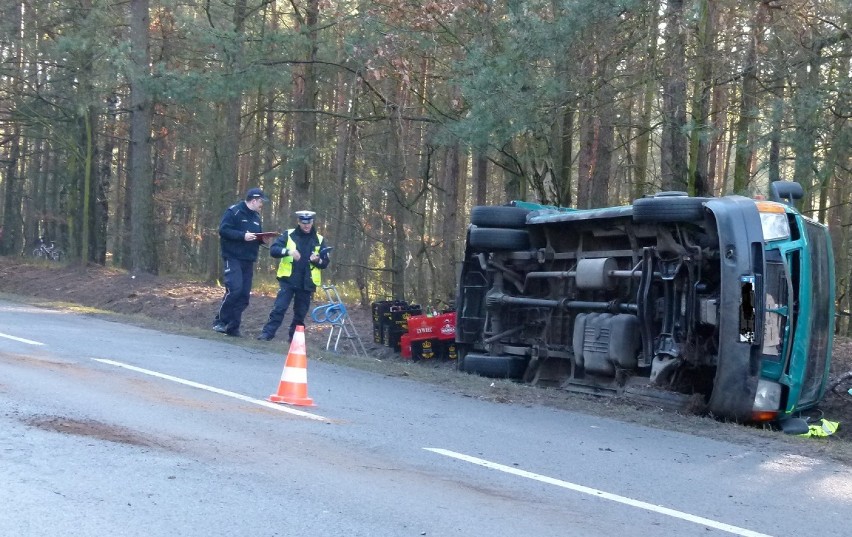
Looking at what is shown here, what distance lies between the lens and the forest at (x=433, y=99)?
14.8 meters

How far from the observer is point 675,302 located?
1016 cm

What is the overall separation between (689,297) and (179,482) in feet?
19.3

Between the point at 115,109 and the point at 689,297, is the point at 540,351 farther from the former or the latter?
the point at 115,109

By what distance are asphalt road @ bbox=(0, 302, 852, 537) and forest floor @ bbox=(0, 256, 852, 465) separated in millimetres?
564

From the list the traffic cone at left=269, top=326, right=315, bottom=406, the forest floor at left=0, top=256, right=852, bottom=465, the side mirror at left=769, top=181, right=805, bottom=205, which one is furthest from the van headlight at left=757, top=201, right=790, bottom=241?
the traffic cone at left=269, top=326, right=315, bottom=406

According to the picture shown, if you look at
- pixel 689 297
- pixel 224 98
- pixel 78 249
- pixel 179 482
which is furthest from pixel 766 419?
pixel 78 249

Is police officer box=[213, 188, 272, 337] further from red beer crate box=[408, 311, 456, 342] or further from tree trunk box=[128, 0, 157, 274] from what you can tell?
tree trunk box=[128, 0, 157, 274]

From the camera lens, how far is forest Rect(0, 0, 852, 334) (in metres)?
14.8

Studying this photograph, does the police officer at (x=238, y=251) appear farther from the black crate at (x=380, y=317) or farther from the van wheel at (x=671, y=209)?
the van wheel at (x=671, y=209)

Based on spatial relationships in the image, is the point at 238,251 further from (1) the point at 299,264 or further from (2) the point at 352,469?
(2) the point at 352,469

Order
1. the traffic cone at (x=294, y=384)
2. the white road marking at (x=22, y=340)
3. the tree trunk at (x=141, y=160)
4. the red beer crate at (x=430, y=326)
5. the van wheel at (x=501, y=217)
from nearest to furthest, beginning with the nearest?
the traffic cone at (x=294, y=384), the white road marking at (x=22, y=340), the van wheel at (x=501, y=217), the red beer crate at (x=430, y=326), the tree trunk at (x=141, y=160)

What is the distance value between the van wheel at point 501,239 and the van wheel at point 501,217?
9cm

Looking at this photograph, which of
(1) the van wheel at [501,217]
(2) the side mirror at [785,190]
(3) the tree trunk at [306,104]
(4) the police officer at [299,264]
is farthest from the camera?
(3) the tree trunk at [306,104]

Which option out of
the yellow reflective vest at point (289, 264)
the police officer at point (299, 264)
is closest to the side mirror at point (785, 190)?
the police officer at point (299, 264)
